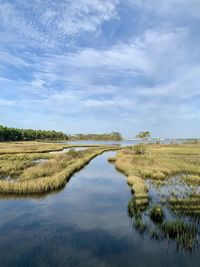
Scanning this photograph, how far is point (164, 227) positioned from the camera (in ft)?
45.6

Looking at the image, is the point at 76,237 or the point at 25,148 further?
the point at 25,148

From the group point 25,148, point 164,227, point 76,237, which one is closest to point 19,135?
point 25,148

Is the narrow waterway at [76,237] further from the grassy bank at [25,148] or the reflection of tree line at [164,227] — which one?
the grassy bank at [25,148]

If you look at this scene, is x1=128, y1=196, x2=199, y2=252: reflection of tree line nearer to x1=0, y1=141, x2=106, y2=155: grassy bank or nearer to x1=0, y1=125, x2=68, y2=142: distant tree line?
x1=0, y1=141, x2=106, y2=155: grassy bank

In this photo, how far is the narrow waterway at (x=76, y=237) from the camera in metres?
11.1

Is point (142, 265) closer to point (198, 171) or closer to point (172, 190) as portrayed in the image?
point (172, 190)

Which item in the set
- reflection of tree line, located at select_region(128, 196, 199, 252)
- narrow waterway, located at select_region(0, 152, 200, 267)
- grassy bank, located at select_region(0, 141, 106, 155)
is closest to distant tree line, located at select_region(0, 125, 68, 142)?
grassy bank, located at select_region(0, 141, 106, 155)

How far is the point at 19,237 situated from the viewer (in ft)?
44.1

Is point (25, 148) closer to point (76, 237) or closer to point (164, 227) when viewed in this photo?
point (76, 237)

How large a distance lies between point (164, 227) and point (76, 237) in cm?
447

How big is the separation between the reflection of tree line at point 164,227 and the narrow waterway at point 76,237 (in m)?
0.42

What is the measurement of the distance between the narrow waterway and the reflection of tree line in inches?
16.3

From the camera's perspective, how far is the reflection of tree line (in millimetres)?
12452

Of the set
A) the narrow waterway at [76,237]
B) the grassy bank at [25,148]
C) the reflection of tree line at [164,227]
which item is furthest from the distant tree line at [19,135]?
the reflection of tree line at [164,227]
